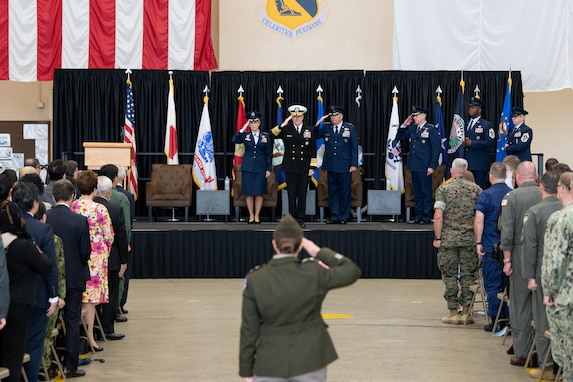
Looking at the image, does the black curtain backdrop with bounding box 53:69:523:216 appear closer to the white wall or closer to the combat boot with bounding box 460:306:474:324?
the white wall

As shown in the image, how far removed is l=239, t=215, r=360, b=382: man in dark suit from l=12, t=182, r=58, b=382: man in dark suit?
1.89m

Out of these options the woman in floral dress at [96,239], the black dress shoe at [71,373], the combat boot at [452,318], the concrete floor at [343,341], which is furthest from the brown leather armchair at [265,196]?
the black dress shoe at [71,373]

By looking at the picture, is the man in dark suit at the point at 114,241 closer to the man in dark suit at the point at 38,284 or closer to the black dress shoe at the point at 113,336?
the black dress shoe at the point at 113,336

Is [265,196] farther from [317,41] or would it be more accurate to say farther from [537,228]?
[537,228]

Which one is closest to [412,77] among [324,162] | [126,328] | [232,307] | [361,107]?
[361,107]

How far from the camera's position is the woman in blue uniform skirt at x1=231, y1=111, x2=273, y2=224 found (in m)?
14.2

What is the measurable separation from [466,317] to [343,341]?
1.53 m

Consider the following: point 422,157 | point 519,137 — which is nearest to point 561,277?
point 519,137

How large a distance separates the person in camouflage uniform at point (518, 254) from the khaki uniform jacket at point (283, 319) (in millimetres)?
3421

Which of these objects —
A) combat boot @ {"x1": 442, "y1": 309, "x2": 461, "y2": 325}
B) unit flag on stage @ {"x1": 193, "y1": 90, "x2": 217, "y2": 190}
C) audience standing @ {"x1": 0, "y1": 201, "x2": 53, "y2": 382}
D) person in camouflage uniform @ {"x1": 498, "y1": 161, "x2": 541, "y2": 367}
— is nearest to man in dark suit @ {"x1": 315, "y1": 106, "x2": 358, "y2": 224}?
unit flag on stage @ {"x1": 193, "y1": 90, "x2": 217, "y2": 190}

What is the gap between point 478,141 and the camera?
14477mm

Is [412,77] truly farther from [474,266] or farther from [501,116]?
[474,266]

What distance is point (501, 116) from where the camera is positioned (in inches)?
603

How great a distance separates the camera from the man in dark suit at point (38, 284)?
6.02 metres
